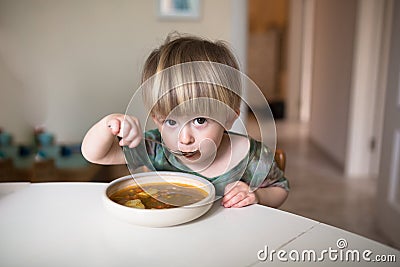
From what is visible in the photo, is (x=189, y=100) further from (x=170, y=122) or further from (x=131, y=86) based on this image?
(x=131, y=86)

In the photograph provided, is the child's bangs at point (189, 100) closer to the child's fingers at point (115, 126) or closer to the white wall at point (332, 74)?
the child's fingers at point (115, 126)

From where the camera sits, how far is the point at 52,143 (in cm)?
154

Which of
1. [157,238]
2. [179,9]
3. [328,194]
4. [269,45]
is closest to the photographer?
[157,238]

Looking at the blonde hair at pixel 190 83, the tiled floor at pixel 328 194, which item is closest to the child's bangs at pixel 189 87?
the blonde hair at pixel 190 83

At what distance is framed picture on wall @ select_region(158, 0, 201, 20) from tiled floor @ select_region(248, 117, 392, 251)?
2.84ft

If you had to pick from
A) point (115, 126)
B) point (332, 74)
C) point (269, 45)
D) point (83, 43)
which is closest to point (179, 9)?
point (83, 43)

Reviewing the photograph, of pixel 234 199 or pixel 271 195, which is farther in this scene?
pixel 271 195

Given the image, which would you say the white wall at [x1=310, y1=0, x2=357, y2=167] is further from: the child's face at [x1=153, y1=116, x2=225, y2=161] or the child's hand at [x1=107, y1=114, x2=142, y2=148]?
the child's hand at [x1=107, y1=114, x2=142, y2=148]

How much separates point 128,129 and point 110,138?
72mm

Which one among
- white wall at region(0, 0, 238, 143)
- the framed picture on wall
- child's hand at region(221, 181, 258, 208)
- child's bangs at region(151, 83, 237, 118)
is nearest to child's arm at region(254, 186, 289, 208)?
child's hand at region(221, 181, 258, 208)

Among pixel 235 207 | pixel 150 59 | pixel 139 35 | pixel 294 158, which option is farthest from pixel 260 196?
pixel 294 158

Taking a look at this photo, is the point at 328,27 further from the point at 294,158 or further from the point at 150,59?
the point at 150,59

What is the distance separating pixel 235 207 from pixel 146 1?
4.14ft

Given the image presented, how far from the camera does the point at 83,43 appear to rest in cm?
158
